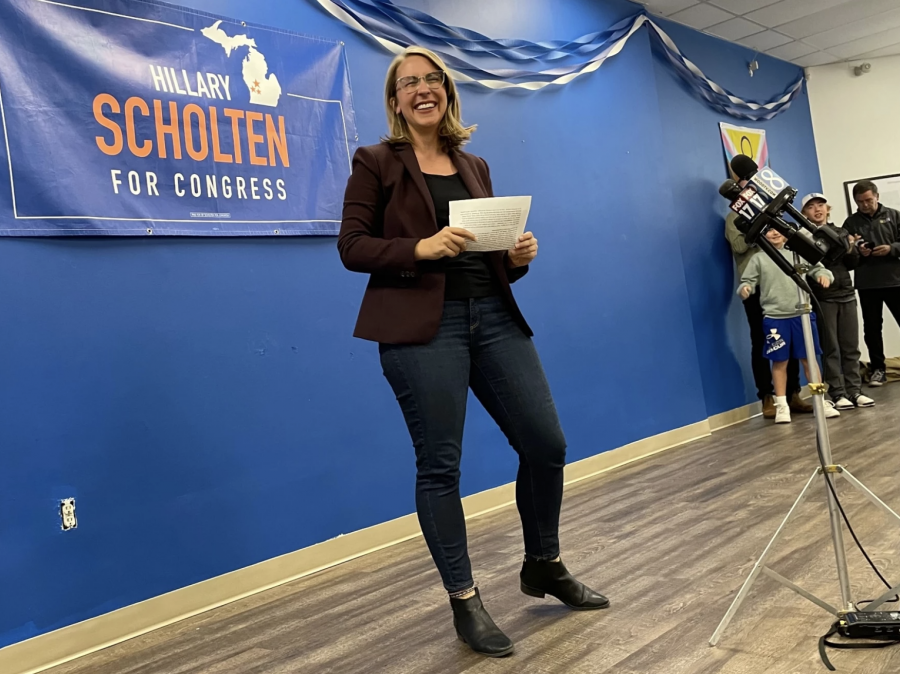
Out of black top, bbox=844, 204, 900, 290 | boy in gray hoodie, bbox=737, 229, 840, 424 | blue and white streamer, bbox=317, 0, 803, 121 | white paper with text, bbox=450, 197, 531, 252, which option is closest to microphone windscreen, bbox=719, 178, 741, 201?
white paper with text, bbox=450, 197, 531, 252

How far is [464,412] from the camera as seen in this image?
1.69m

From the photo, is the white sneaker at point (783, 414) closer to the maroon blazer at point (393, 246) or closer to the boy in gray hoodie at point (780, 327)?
the boy in gray hoodie at point (780, 327)

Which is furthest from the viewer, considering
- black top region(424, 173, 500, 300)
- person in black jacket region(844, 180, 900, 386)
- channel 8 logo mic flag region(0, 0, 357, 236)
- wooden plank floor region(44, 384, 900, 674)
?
person in black jacket region(844, 180, 900, 386)

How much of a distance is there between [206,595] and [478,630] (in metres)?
1.09

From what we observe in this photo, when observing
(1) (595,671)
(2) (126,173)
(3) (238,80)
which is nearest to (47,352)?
(2) (126,173)

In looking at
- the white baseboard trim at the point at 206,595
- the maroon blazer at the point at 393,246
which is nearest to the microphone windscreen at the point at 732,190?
the maroon blazer at the point at 393,246

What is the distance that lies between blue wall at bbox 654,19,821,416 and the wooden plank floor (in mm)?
1772

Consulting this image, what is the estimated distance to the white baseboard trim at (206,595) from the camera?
2.03 m

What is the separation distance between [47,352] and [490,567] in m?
1.45

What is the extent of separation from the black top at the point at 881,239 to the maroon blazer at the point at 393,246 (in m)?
4.54

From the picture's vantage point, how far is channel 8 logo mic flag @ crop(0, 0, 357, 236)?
7.09 ft

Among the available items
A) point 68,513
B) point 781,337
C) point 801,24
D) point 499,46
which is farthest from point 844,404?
point 68,513

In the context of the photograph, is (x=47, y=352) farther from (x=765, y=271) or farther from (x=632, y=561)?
(x=765, y=271)

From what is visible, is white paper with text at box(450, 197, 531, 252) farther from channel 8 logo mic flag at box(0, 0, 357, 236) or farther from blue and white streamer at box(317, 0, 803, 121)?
blue and white streamer at box(317, 0, 803, 121)
